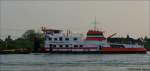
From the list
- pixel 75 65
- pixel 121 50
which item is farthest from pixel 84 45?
pixel 75 65

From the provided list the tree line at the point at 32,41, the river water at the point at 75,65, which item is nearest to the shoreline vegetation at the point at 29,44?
the tree line at the point at 32,41

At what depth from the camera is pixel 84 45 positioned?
4385 inches

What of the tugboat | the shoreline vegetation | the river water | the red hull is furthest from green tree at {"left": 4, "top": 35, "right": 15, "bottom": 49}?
the river water

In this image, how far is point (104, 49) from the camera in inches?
4419

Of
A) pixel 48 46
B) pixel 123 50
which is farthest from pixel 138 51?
pixel 48 46

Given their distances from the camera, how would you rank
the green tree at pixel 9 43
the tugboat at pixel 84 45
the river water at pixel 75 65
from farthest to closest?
the green tree at pixel 9 43
the tugboat at pixel 84 45
the river water at pixel 75 65

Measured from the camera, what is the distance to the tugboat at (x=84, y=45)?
366ft

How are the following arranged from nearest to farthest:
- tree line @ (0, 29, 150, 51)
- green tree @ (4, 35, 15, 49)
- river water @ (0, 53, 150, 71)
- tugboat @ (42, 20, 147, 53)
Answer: river water @ (0, 53, 150, 71) < tugboat @ (42, 20, 147, 53) < tree line @ (0, 29, 150, 51) < green tree @ (4, 35, 15, 49)

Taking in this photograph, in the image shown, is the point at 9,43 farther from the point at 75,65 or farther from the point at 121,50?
the point at 75,65

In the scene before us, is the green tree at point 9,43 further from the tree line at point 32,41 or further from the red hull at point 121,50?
the red hull at point 121,50

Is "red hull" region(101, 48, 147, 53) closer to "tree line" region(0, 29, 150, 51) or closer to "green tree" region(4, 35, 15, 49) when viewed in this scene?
"tree line" region(0, 29, 150, 51)

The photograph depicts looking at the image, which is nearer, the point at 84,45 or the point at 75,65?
the point at 75,65

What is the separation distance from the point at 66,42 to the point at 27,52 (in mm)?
9072

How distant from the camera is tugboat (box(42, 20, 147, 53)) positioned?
111 metres
